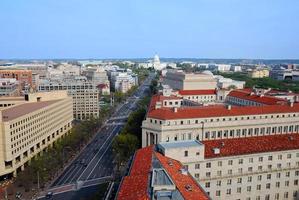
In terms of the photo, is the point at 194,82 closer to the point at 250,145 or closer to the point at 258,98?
the point at 258,98

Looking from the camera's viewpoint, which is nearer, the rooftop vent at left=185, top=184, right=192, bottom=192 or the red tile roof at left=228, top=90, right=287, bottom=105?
the rooftop vent at left=185, top=184, right=192, bottom=192

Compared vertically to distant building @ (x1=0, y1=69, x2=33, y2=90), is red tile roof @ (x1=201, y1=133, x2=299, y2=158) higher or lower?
lower

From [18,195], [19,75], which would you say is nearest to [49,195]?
[18,195]

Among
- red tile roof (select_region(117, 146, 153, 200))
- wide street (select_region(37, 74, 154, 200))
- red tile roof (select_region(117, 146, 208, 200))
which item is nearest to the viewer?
red tile roof (select_region(117, 146, 153, 200))

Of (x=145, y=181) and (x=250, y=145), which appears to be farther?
(x=250, y=145)

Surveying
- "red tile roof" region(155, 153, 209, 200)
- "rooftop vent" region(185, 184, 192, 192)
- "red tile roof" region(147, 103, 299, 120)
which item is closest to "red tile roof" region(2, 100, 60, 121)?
"red tile roof" region(147, 103, 299, 120)

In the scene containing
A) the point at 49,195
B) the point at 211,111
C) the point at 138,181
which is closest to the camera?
the point at 138,181

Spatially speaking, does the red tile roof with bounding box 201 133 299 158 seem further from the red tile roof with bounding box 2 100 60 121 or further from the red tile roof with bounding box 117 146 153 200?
the red tile roof with bounding box 2 100 60 121
